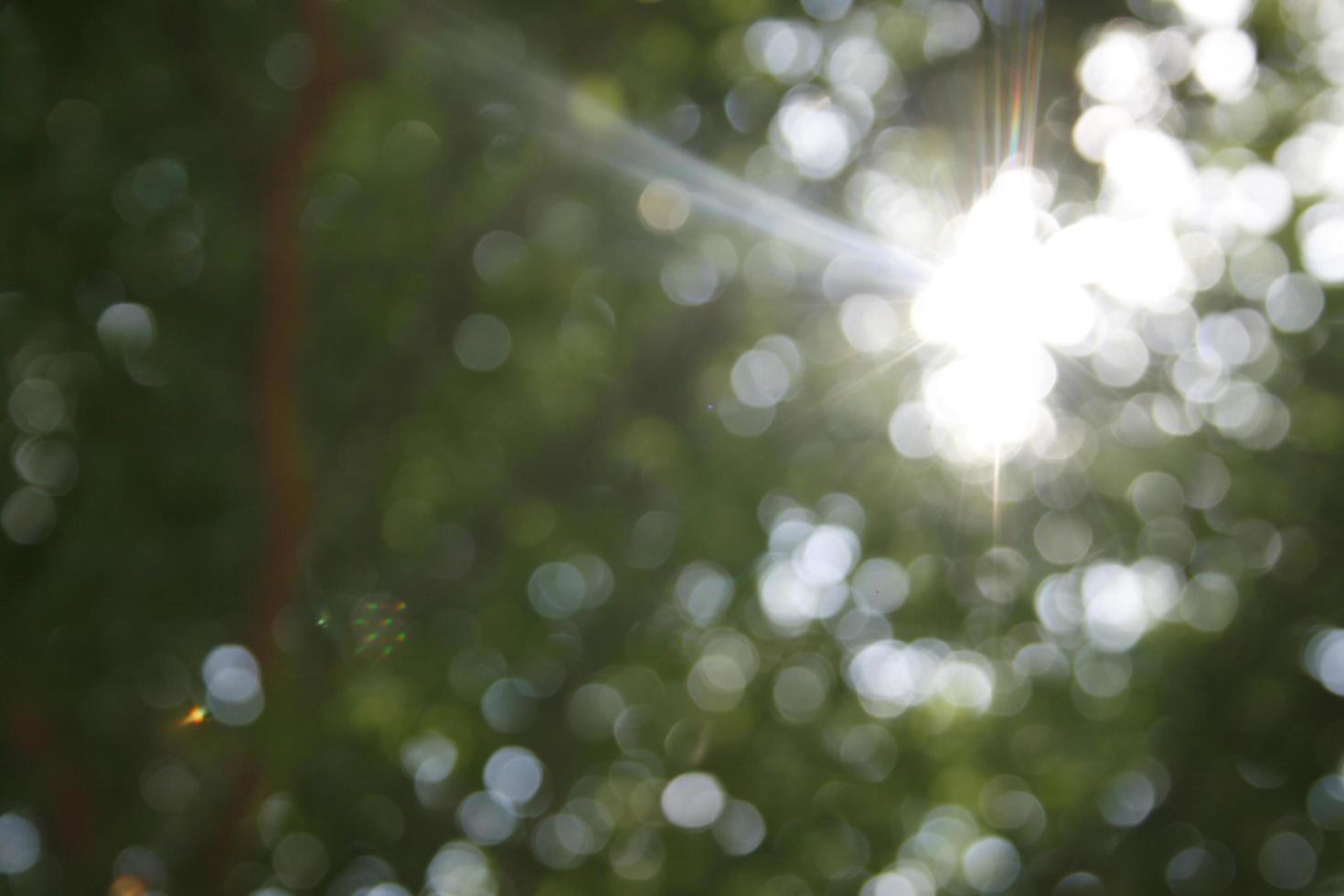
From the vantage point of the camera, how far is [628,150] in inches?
204

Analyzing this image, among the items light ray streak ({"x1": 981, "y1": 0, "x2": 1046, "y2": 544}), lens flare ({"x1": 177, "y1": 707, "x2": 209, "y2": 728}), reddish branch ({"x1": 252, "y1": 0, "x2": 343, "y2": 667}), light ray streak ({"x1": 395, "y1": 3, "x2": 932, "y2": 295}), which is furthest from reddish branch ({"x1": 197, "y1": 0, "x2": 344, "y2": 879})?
light ray streak ({"x1": 981, "y1": 0, "x2": 1046, "y2": 544})

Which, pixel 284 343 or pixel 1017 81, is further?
pixel 1017 81

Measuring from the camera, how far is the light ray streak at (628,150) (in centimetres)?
472

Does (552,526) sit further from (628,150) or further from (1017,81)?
(1017,81)

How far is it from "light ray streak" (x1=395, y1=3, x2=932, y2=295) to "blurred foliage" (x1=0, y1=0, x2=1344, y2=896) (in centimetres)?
5

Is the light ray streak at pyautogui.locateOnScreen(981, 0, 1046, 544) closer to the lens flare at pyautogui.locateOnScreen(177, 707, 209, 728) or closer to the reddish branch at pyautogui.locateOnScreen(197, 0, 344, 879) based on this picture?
the reddish branch at pyautogui.locateOnScreen(197, 0, 344, 879)

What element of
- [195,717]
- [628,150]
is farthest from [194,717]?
[628,150]

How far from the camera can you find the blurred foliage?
4711 millimetres

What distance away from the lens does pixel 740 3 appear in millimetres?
4797

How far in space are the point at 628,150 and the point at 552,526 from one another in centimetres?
210

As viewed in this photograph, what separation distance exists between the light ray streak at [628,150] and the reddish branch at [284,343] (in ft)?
4.13

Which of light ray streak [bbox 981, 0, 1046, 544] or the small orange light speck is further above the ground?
light ray streak [bbox 981, 0, 1046, 544]

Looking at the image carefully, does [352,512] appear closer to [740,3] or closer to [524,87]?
[524,87]

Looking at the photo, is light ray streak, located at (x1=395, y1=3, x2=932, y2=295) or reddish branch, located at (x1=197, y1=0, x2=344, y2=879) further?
light ray streak, located at (x1=395, y1=3, x2=932, y2=295)
